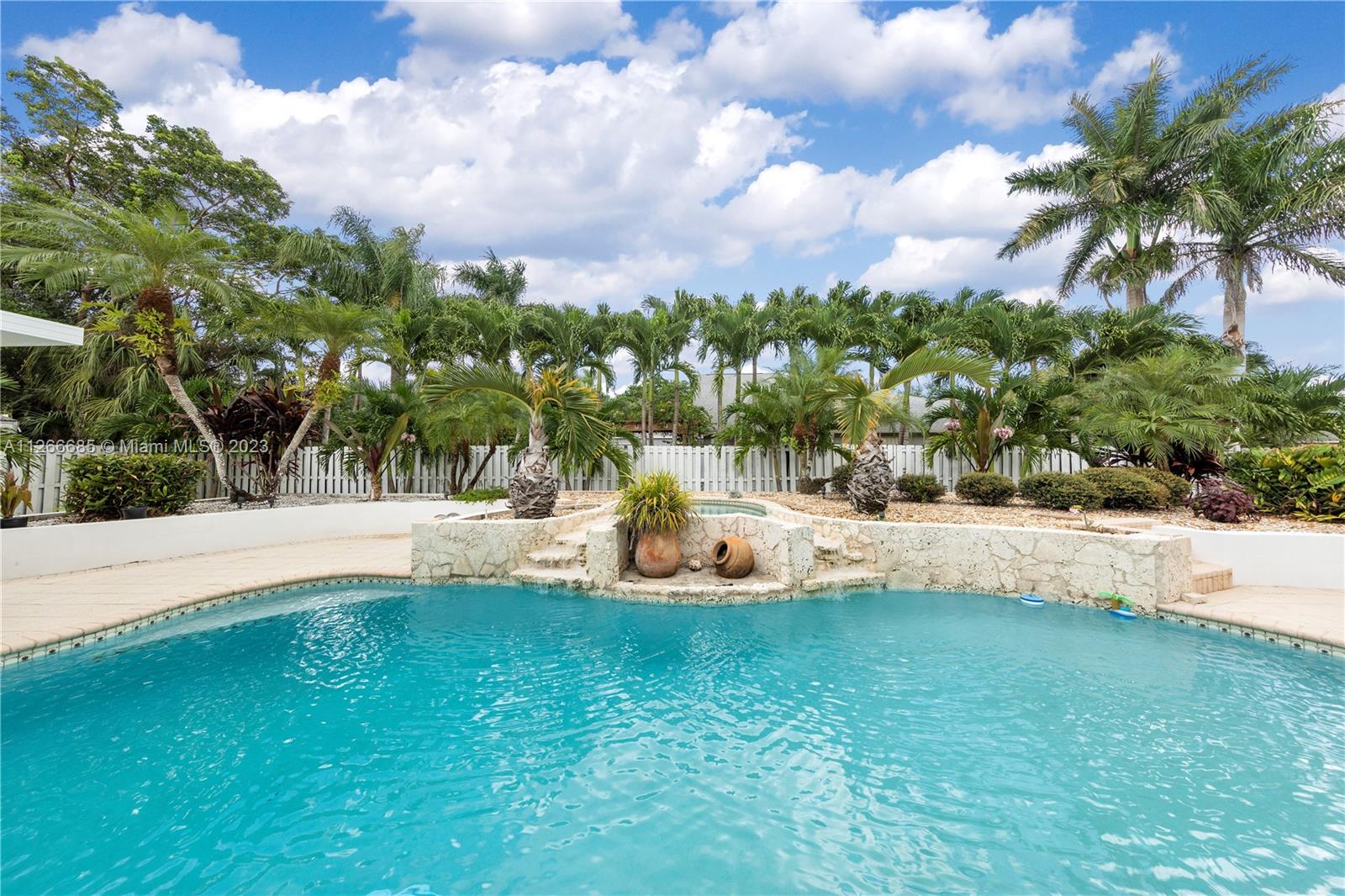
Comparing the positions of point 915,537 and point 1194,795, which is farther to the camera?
point 915,537

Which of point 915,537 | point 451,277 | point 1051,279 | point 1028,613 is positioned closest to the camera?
point 1028,613

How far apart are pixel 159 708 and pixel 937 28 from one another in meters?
11.5

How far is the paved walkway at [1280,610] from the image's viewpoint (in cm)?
475

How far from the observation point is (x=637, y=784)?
286 cm

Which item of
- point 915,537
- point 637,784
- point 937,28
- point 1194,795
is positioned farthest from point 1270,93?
point 637,784

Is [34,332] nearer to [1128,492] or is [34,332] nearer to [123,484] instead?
[123,484]

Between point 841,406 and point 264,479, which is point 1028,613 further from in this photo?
point 264,479

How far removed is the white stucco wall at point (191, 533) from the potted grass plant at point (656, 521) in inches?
179

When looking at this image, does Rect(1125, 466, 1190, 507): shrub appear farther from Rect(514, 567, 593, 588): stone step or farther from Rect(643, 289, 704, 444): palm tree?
Rect(643, 289, 704, 444): palm tree

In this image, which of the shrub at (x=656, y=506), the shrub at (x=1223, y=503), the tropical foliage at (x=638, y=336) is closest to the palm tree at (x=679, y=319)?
the tropical foliage at (x=638, y=336)

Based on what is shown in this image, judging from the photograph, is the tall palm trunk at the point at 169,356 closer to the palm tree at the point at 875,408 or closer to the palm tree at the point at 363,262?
the palm tree at the point at 363,262

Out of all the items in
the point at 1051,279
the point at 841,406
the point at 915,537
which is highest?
the point at 1051,279

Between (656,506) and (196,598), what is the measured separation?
16.5 feet

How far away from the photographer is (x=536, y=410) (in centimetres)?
803
